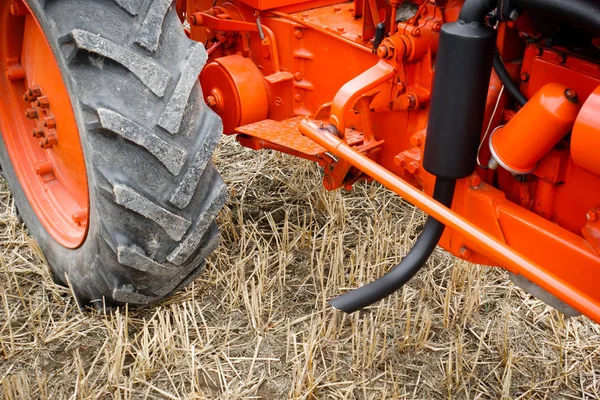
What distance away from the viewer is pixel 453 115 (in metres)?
1.69

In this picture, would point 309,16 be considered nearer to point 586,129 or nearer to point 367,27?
point 367,27

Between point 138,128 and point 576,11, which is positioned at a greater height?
point 576,11

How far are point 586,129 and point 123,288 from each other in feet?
5.14

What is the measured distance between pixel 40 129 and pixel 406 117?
1.38 m

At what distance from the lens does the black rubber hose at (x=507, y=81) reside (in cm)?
174

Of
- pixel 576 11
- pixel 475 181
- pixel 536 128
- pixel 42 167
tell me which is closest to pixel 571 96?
pixel 536 128

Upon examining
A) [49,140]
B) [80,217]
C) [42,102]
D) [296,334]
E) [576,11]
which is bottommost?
[296,334]

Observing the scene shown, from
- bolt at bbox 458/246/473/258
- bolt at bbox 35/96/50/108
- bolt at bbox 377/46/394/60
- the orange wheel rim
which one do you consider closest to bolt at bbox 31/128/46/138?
the orange wheel rim

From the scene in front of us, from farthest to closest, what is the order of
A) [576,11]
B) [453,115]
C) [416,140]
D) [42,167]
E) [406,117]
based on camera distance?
1. [42,167]
2. [406,117]
3. [416,140]
4. [453,115]
5. [576,11]

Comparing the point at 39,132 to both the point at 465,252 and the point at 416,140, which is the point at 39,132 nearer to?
the point at 416,140

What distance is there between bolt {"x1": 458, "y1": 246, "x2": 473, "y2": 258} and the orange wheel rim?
127cm

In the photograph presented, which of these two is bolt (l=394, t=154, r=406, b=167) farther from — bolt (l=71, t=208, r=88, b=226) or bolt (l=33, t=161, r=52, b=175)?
bolt (l=33, t=161, r=52, b=175)

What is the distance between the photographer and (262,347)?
8.23 ft

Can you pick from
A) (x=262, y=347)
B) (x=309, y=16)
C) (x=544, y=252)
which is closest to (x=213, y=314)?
(x=262, y=347)
